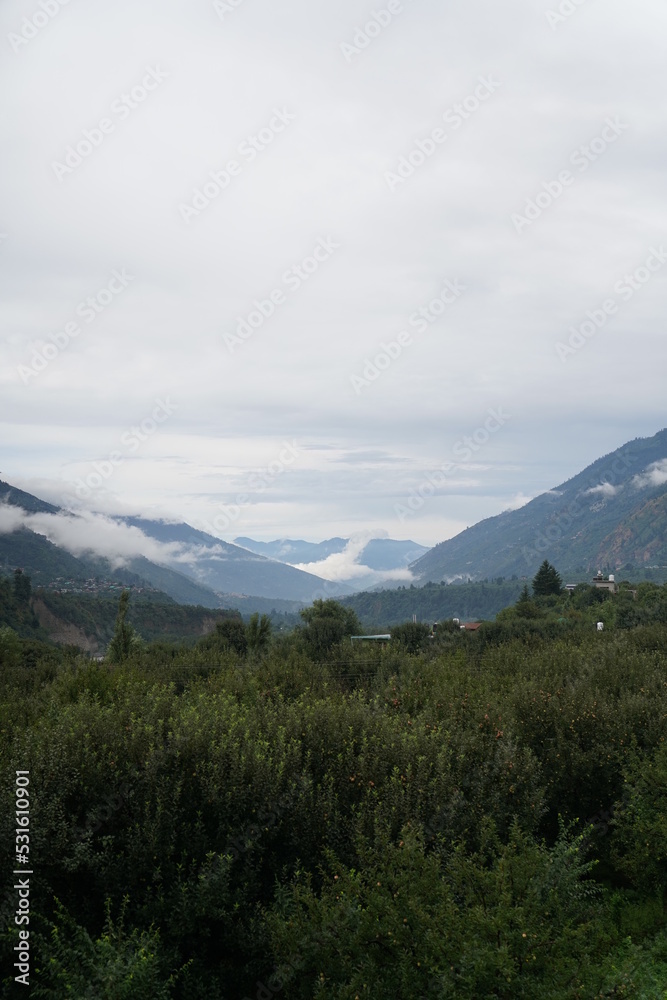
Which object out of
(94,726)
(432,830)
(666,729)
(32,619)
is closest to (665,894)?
(666,729)

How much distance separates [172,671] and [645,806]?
57.6 feet

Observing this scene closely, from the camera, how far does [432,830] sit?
32.9 ft

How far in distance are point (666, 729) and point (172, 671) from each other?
17328 mm

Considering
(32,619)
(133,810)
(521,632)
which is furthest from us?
(32,619)

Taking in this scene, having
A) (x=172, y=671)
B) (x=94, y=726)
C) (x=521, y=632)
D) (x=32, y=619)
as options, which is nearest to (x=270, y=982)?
(x=94, y=726)

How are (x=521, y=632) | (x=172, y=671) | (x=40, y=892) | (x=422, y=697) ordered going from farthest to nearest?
1. (x=521, y=632)
2. (x=172, y=671)
3. (x=422, y=697)
4. (x=40, y=892)

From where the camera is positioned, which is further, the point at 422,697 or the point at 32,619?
the point at 32,619

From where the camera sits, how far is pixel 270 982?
26.4 feet

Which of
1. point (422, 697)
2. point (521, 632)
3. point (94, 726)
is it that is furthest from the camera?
point (521, 632)

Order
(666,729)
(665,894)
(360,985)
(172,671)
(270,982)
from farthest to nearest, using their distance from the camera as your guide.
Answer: (172,671), (666,729), (665,894), (270,982), (360,985)

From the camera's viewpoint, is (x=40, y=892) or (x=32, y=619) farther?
(x=32, y=619)

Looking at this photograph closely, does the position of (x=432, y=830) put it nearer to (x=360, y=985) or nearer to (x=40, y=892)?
(x=360, y=985)

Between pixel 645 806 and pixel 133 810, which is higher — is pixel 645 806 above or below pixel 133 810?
below

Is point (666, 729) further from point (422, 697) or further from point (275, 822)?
point (275, 822)
